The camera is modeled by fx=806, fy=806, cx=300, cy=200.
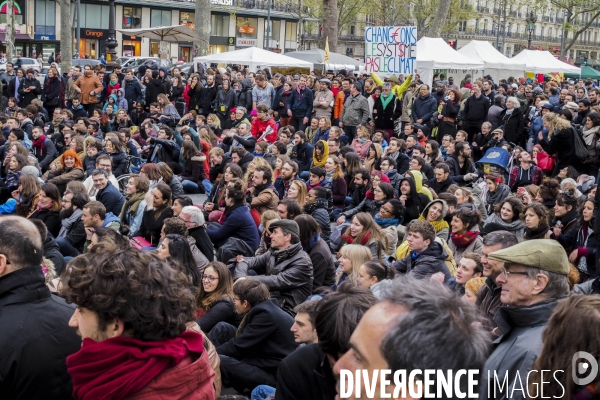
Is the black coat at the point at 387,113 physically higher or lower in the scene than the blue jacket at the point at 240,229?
higher

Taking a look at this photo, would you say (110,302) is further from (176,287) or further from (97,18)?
(97,18)

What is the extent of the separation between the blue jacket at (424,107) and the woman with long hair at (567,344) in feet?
46.1

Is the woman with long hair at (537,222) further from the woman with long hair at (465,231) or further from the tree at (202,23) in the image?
the tree at (202,23)

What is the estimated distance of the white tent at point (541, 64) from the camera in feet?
113

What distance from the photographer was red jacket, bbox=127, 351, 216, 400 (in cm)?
266

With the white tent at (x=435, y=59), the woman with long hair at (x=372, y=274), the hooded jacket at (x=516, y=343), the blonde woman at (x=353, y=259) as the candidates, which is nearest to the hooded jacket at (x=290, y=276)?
the blonde woman at (x=353, y=259)

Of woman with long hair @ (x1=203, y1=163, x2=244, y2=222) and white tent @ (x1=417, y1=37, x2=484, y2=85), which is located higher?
white tent @ (x1=417, y1=37, x2=484, y2=85)

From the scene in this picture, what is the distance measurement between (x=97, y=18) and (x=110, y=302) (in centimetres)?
6044

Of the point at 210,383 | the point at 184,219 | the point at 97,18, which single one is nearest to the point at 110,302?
the point at 210,383

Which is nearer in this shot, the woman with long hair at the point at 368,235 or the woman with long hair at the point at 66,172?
the woman with long hair at the point at 368,235

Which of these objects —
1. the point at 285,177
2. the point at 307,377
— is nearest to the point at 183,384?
the point at 307,377

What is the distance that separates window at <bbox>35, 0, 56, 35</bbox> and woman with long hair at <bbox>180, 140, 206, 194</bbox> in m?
47.3

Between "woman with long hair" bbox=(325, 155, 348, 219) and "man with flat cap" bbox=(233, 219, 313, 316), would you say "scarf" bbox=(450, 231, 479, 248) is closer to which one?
"man with flat cap" bbox=(233, 219, 313, 316)

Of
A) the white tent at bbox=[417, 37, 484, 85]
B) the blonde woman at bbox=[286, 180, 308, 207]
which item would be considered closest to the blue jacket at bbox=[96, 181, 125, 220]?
the blonde woman at bbox=[286, 180, 308, 207]
